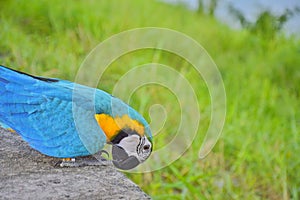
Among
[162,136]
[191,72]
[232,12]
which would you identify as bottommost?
[162,136]

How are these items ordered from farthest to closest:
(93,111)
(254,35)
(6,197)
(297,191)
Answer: (254,35)
(297,191)
(93,111)
(6,197)

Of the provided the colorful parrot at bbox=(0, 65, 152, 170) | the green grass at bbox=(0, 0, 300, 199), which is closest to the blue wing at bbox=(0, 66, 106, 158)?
the colorful parrot at bbox=(0, 65, 152, 170)

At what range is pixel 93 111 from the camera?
157 centimetres

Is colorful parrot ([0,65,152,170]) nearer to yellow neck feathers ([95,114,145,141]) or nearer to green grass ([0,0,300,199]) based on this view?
yellow neck feathers ([95,114,145,141])

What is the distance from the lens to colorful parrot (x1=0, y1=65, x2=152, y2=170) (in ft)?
5.10

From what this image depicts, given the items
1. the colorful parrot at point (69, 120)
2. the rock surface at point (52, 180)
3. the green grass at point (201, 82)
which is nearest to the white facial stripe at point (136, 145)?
the colorful parrot at point (69, 120)

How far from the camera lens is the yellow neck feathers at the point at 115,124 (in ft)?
5.07

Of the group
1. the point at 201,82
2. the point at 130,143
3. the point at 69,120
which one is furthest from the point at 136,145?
the point at 201,82

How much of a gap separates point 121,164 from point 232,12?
3658 millimetres

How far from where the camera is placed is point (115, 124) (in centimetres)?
155

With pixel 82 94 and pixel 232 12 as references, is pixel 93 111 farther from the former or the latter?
pixel 232 12

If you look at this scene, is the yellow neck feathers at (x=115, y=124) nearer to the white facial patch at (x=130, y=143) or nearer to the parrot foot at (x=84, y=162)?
the white facial patch at (x=130, y=143)

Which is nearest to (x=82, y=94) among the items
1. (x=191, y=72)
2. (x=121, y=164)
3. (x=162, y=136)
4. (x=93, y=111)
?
(x=93, y=111)

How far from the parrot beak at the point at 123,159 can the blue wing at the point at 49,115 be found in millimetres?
73
